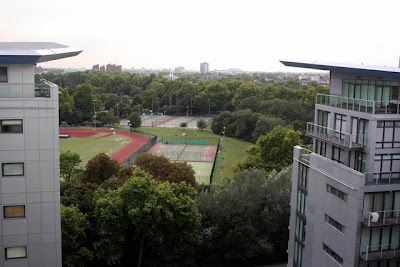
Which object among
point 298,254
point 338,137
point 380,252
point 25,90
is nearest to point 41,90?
point 25,90

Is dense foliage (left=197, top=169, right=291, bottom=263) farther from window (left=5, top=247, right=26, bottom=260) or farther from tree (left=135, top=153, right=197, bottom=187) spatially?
window (left=5, top=247, right=26, bottom=260)

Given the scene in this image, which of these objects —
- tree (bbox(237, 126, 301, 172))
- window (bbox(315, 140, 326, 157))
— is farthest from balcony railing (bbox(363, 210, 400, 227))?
tree (bbox(237, 126, 301, 172))

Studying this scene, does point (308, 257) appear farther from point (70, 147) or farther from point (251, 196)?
point (70, 147)

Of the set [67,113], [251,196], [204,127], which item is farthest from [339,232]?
[67,113]

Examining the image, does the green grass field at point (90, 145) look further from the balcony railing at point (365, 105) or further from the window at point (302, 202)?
the balcony railing at point (365, 105)

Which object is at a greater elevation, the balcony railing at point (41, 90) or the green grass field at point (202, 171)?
the balcony railing at point (41, 90)

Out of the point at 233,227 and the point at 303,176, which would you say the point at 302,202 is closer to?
the point at 303,176

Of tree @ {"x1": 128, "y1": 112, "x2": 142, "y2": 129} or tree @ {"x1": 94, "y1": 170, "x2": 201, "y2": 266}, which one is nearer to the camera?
tree @ {"x1": 94, "y1": 170, "x2": 201, "y2": 266}

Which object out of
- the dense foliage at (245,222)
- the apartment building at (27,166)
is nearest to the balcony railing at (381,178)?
the dense foliage at (245,222)
